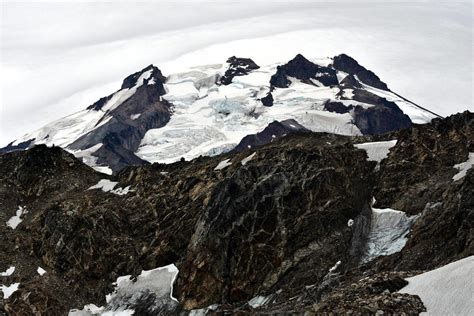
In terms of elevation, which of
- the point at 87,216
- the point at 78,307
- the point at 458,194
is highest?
the point at 458,194

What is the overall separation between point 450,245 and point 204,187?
1405 inches

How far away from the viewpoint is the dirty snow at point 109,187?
86812 millimetres

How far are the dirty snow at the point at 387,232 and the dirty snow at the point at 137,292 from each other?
70.1ft

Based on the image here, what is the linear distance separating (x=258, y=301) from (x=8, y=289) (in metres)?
27.8

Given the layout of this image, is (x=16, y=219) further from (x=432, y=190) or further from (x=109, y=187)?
(x=432, y=190)

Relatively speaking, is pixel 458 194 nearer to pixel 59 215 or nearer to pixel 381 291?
pixel 381 291

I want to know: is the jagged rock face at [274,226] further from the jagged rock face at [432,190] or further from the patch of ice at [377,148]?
the jagged rock face at [432,190]

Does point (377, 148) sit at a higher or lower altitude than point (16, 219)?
higher

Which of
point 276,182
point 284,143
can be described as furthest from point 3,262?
point 284,143

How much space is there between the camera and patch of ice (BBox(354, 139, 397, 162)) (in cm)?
7438

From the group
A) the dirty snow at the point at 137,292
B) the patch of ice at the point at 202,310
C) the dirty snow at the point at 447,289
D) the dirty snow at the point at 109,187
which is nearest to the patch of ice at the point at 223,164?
the dirty snow at the point at 109,187

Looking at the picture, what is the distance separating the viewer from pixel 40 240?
75312 mm

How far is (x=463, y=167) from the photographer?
66.5 m

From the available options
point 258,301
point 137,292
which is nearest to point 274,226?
point 258,301
